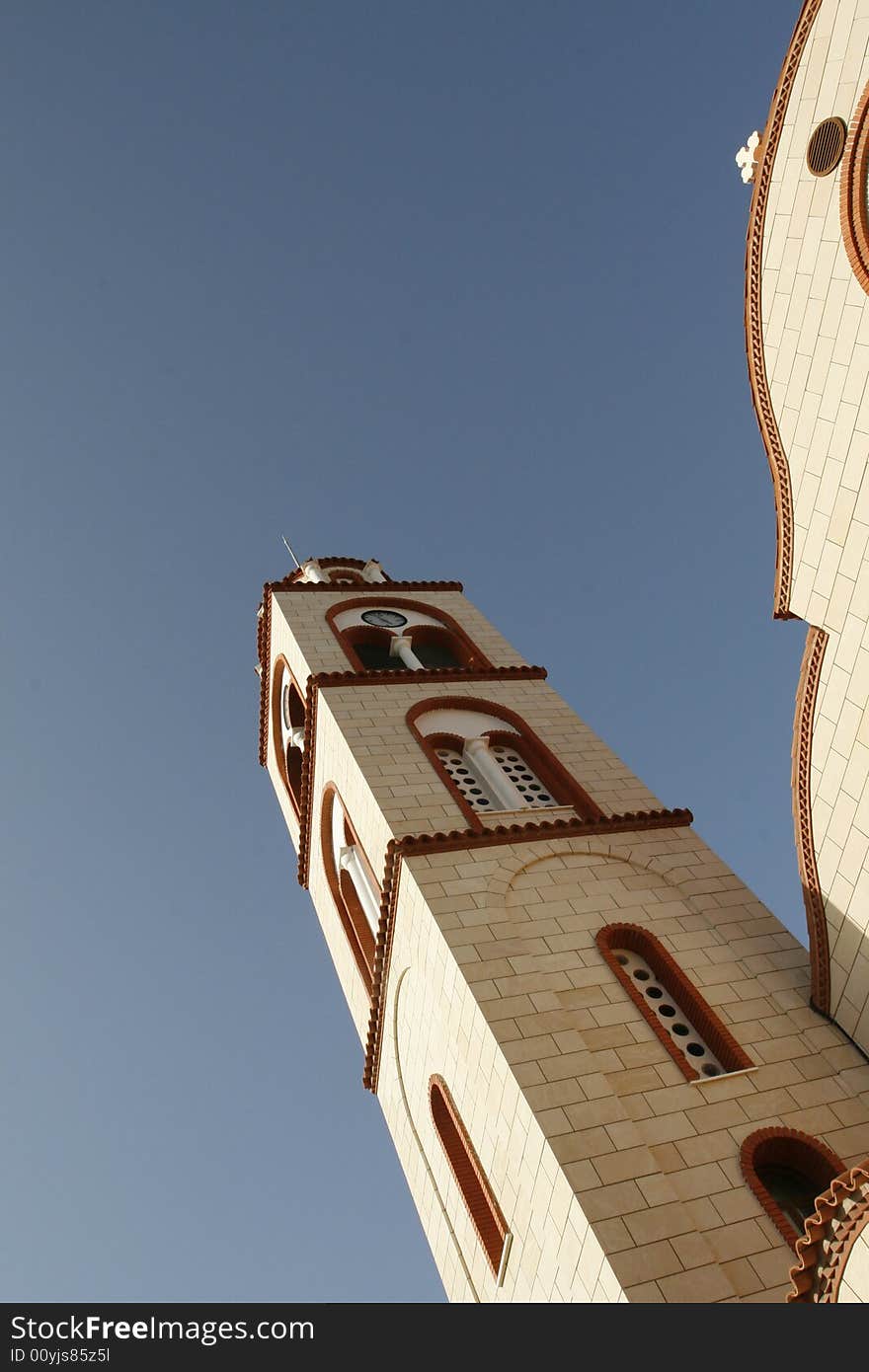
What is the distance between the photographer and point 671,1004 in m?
11.8

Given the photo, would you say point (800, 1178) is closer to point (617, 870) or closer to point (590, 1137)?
point (590, 1137)

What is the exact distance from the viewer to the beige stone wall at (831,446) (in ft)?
36.2

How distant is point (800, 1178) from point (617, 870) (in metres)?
→ 4.43

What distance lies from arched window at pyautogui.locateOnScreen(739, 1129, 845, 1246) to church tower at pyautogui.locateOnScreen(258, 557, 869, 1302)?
0.02 metres

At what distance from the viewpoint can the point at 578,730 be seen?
58.1ft

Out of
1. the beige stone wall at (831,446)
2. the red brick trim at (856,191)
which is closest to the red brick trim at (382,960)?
the beige stone wall at (831,446)

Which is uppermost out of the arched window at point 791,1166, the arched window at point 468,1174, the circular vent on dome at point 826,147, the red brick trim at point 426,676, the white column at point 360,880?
the red brick trim at point 426,676

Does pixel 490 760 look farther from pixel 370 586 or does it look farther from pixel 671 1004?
pixel 370 586

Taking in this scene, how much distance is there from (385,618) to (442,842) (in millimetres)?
9112

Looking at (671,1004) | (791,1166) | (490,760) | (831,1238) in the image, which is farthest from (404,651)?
(831,1238)

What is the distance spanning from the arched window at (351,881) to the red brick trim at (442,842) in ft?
2.27

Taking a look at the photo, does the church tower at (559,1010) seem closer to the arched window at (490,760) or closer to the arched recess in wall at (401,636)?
the arched window at (490,760)

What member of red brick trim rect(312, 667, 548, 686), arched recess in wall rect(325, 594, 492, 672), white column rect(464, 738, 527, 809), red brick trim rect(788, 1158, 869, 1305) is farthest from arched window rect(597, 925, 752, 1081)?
arched recess in wall rect(325, 594, 492, 672)
